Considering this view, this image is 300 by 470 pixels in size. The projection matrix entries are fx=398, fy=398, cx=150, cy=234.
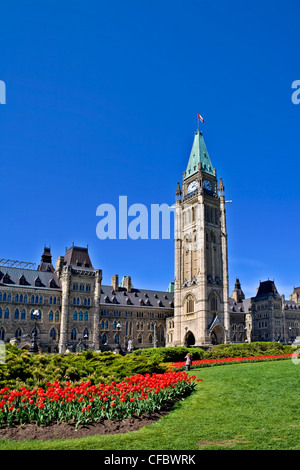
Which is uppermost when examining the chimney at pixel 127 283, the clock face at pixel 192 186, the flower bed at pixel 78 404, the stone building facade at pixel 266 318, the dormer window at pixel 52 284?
the clock face at pixel 192 186

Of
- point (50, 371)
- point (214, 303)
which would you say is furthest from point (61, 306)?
point (50, 371)

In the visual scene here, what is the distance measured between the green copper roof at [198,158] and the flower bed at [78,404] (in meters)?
76.9

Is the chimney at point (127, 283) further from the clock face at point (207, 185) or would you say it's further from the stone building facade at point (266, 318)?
the stone building facade at point (266, 318)

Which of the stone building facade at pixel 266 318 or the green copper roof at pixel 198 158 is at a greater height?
the green copper roof at pixel 198 158

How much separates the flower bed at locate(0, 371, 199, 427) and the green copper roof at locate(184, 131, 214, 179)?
252 ft

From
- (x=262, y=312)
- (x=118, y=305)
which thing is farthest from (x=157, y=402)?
(x=262, y=312)

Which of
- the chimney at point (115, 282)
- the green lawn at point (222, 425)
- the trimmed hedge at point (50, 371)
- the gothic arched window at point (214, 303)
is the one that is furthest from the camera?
the chimney at point (115, 282)

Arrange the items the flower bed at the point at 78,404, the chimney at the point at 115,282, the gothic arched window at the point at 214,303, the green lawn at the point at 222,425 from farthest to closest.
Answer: the chimney at the point at 115,282, the gothic arched window at the point at 214,303, the flower bed at the point at 78,404, the green lawn at the point at 222,425

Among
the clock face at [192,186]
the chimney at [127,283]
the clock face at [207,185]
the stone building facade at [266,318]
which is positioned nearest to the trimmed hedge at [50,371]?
the chimney at [127,283]

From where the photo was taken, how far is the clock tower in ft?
245

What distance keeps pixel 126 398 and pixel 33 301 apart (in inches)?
2068

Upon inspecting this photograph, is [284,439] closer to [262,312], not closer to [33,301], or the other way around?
[33,301]

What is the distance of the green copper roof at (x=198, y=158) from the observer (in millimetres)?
88250

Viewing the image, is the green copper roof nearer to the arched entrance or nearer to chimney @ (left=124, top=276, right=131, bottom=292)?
chimney @ (left=124, top=276, right=131, bottom=292)
